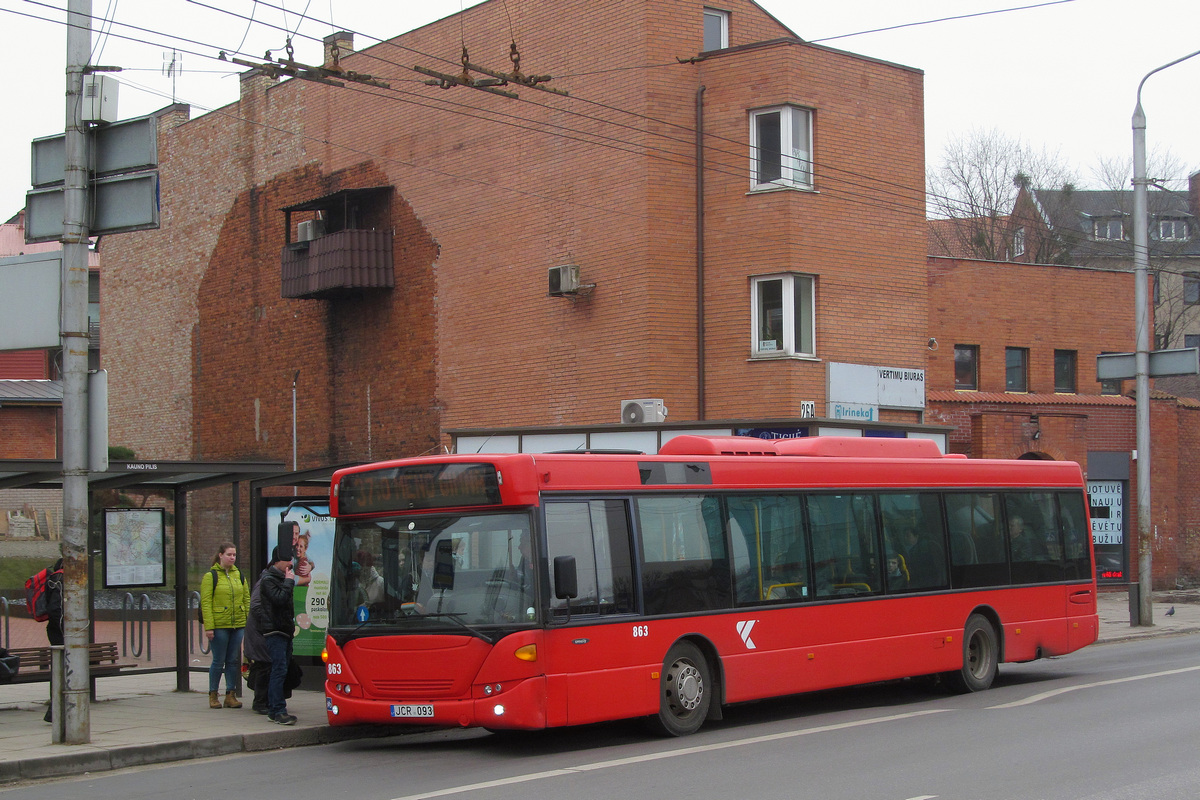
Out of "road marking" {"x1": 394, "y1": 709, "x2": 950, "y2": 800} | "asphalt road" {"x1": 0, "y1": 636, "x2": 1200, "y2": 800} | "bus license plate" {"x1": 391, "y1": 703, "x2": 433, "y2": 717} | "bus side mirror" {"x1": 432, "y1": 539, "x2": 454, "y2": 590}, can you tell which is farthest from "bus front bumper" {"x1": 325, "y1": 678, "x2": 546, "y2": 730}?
"bus side mirror" {"x1": 432, "y1": 539, "x2": 454, "y2": 590}

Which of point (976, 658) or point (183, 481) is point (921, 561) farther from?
point (183, 481)

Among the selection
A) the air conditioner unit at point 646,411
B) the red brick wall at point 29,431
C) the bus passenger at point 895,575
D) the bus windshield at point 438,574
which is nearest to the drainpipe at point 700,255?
the air conditioner unit at point 646,411

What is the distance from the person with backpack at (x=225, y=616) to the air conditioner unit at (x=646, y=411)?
34.0ft

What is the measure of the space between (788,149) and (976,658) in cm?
1097

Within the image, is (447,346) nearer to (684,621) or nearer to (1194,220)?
(684,621)

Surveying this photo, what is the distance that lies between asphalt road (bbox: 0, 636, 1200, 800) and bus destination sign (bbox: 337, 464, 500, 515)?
211 centimetres

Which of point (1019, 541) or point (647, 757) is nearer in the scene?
point (647, 757)

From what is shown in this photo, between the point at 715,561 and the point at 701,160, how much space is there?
13010mm

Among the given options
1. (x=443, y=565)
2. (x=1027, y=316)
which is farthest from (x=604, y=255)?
(x=443, y=565)

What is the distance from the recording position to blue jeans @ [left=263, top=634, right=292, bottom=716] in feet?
40.1

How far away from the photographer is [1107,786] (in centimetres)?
855

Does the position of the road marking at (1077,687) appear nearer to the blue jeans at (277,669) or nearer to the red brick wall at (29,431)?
the blue jeans at (277,669)

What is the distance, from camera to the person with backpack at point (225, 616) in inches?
523

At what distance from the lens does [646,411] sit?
22.8m
